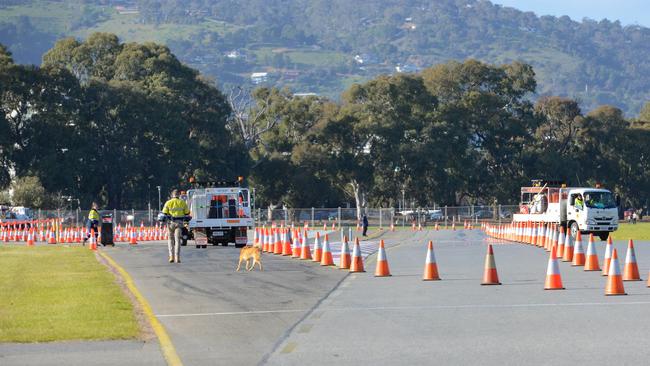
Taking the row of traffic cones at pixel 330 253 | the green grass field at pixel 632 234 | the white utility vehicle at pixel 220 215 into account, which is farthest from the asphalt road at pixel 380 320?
the green grass field at pixel 632 234

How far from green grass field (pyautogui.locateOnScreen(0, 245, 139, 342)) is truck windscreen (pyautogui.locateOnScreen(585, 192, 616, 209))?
2542 cm

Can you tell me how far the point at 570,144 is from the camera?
4948 inches

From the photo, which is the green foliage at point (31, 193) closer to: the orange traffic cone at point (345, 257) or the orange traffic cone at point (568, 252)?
the orange traffic cone at point (568, 252)

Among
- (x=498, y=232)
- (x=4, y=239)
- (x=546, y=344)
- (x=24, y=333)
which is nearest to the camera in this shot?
(x=546, y=344)

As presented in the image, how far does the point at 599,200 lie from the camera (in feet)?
172

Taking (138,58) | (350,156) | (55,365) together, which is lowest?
(55,365)

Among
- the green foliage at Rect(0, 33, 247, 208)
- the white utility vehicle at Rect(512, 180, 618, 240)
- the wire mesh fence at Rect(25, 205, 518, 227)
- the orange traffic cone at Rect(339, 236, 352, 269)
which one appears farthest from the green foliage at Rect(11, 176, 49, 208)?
the orange traffic cone at Rect(339, 236, 352, 269)

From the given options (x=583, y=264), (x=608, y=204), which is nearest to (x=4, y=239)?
(x=608, y=204)

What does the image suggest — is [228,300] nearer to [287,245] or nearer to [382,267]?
[382,267]

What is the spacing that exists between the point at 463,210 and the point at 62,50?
33.2 meters

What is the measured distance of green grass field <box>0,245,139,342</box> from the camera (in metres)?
15.7

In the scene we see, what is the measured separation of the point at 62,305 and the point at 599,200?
35.8 meters

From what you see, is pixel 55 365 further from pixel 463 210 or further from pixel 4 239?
pixel 463 210

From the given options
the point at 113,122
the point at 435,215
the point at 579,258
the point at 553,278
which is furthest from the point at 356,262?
the point at 435,215
